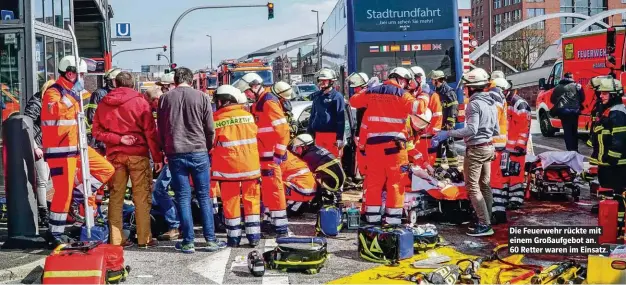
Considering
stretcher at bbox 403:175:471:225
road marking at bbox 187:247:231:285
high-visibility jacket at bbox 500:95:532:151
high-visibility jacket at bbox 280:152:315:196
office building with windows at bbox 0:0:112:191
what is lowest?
road marking at bbox 187:247:231:285

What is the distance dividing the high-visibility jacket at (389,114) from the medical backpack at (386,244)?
4.37 feet

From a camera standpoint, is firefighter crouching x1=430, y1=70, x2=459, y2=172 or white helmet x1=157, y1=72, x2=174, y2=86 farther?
firefighter crouching x1=430, y1=70, x2=459, y2=172

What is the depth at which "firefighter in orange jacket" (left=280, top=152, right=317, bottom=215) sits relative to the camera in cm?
1038

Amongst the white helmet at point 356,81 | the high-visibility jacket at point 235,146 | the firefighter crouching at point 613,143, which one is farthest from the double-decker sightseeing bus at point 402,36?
the high-visibility jacket at point 235,146

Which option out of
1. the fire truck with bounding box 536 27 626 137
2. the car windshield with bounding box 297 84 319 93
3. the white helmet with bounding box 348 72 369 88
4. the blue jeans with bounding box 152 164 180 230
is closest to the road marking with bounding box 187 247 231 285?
the blue jeans with bounding box 152 164 180 230

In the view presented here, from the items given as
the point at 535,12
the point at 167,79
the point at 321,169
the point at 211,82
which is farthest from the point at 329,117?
the point at 535,12

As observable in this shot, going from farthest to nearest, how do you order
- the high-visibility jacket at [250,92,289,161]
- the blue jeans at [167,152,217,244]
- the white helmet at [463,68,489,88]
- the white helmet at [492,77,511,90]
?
the white helmet at [492,77,511,90] < the white helmet at [463,68,489,88] < the high-visibility jacket at [250,92,289,161] < the blue jeans at [167,152,217,244]

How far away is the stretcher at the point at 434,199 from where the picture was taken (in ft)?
32.1

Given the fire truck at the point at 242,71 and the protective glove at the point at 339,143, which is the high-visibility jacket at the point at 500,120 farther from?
the fire truck at the point at 242,71

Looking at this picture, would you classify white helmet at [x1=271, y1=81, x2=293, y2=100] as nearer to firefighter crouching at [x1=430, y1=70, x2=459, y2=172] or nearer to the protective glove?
the protective glove

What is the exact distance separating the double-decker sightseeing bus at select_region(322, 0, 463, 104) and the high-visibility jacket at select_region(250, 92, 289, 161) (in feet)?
25.7

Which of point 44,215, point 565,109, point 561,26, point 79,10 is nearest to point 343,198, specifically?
point 44,215

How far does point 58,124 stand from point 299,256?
3.14m

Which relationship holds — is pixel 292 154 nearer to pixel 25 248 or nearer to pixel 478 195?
pixel 478 195
